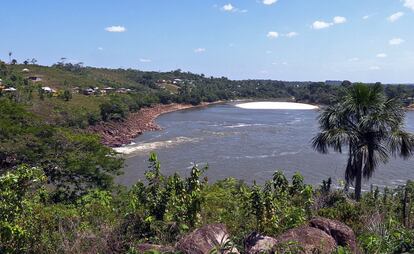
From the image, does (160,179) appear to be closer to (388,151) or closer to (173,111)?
(388,151)

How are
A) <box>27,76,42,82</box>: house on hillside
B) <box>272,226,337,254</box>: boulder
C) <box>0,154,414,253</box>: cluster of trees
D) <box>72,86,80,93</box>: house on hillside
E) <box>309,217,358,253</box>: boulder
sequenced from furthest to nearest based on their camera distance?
<box>27,76,42,82</box>: house on hillside → <box>72,86,80,93</box>: house on hillside → <box>309,217,358,253</box>: boulder → <box>0,154,414,253</box>: cluster of trees → <box>272,226,337,254</box>: boulder

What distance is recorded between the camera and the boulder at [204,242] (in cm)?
529

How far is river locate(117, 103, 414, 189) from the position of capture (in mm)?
27453

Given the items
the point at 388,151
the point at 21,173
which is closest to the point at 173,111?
the point at 388,151

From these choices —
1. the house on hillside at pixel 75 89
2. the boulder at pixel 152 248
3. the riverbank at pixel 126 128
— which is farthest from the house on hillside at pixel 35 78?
the boulder at pixel 152 248

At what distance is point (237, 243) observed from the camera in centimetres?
559

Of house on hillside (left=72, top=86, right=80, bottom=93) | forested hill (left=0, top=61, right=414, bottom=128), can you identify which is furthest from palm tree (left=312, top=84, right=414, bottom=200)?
house on hillside (left=72, top=86, right=80, bottom=93)

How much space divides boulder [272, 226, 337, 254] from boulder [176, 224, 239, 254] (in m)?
0.62

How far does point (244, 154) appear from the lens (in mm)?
34562

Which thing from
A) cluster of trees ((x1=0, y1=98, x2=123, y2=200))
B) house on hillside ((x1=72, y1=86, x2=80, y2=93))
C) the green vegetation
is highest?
house on hillside ((x1=72, y1=86, x2=80, y2=93))

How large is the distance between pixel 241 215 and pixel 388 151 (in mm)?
6399

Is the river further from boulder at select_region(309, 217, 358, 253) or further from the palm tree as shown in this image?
boulder at select_region(309, 217, 358, 253)

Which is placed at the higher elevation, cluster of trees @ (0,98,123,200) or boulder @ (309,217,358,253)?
boulder @ (309,217,358,253)

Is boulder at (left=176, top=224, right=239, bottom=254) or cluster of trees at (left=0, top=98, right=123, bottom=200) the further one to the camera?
cluster of trees at (left=0, top=98, right=123, bottom=200)
